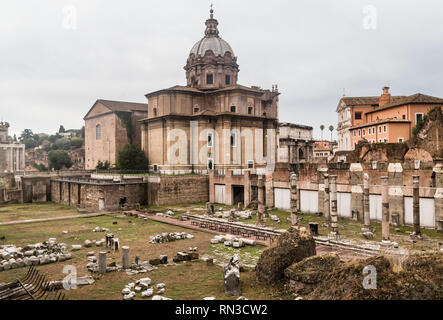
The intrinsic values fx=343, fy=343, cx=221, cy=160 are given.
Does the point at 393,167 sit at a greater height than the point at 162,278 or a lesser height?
greater

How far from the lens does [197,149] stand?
1687 inches

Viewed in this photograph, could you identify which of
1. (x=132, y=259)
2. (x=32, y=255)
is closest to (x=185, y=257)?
(x=132, y=259)

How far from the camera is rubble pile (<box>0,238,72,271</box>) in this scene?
14.0 meters

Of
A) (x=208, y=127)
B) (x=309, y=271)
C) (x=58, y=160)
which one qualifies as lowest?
(x=309, y=271)

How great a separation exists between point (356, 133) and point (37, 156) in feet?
308

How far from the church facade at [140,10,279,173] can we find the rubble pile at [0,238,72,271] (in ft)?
83.2

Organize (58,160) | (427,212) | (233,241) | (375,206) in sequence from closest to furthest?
(233,241) < (427,212) < (375,206) < (58,160)

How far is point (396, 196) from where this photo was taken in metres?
22.0

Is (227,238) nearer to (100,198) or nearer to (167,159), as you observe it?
(100,198)

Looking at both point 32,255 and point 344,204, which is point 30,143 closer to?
point 32,255

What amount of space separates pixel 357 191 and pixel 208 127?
75.0 feet

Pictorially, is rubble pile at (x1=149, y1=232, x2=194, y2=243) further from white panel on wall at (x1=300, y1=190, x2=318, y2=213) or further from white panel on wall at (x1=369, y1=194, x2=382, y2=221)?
white panel on wall at (x1=369, y1=194, x2=382, y2=221)

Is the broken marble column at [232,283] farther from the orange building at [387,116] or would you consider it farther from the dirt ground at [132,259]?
the orange building at [387,116]
